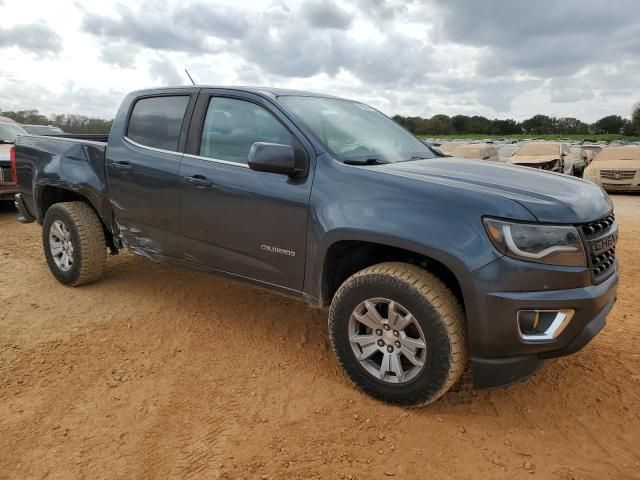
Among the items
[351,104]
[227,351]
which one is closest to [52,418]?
[227,351]

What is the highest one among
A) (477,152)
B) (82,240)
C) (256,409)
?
(477,152)

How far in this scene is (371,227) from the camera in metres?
2.75

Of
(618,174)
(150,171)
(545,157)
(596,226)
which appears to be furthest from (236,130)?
(545,157)

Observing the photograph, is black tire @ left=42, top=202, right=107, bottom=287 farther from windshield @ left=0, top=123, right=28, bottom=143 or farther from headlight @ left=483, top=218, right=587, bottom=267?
windshield @ left=0, top=123, right=28, bottom=143

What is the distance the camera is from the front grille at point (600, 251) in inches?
101

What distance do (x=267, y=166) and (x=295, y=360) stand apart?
1333 mm

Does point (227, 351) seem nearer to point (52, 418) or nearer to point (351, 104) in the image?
point (52, 418)

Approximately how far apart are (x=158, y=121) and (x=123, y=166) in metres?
0.45

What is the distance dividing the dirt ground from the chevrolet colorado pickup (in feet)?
0.99

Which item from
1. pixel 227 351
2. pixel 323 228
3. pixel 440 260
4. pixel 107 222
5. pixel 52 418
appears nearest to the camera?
pixel 440 260

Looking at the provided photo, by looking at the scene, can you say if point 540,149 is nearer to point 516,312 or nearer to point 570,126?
point 516,312

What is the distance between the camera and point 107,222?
14.3 feet

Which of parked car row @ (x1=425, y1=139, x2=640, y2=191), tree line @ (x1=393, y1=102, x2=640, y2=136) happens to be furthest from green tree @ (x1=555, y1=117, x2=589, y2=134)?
parked car row @ (x1=425, y1=139, x2=640, y2=191)

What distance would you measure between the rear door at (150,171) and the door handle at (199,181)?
0.14 m
